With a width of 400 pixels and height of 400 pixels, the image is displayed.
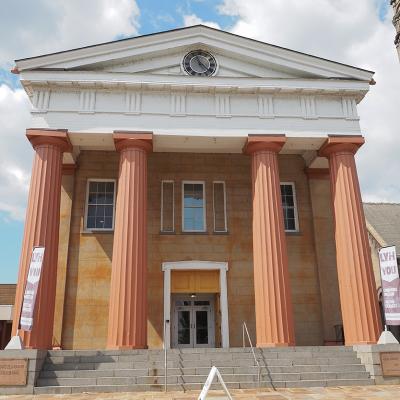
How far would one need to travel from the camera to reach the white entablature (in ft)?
56.6

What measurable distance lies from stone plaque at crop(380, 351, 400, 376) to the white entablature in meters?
8.61

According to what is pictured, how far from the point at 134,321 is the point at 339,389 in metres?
6.72

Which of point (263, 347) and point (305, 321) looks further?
point (305, 321)

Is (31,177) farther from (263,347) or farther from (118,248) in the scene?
(263,347)

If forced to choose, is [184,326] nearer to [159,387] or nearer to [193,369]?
[193,369]

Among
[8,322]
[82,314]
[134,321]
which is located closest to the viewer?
[134,321]

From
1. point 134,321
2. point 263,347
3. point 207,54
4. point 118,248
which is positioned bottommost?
point 263,347

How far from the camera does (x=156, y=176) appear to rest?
2047 cm

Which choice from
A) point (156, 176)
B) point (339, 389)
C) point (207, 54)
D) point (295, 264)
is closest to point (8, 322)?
point (156, 176)

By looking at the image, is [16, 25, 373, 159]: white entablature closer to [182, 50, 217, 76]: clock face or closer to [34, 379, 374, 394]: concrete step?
[182, 50, 217, 76]: clock face

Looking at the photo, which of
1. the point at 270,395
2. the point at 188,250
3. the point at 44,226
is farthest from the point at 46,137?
the point at 270,395

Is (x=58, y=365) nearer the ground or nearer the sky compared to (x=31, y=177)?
nearer the ground

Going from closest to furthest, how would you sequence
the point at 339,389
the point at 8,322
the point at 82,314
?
1. the point at 339,389
2. the point at 82,314
3. the point at 8,322

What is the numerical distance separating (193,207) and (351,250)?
743 centimetres
